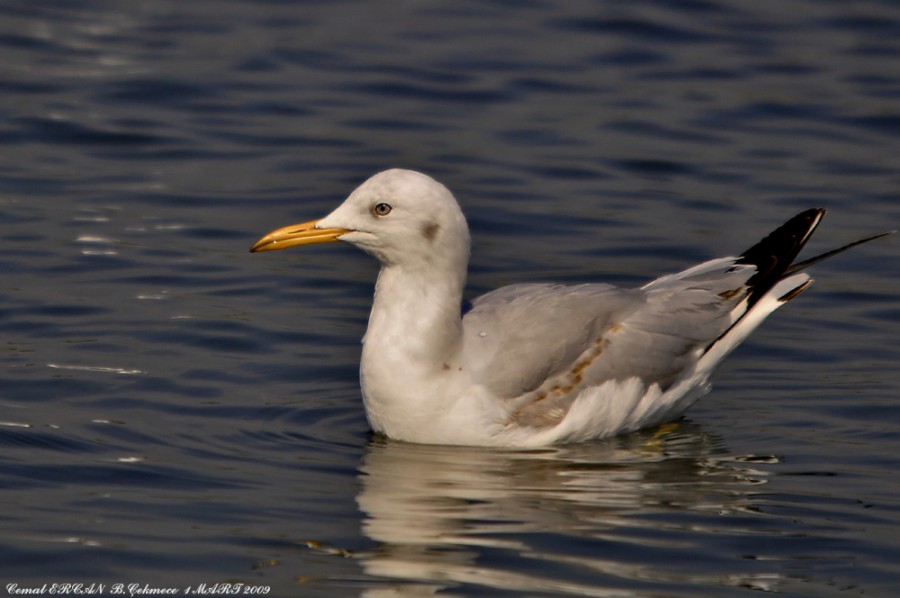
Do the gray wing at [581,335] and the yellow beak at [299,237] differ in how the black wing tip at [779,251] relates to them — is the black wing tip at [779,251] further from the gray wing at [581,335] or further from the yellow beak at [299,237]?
the yellow beak at [299,237]

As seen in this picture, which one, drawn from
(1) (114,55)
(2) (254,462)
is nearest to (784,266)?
(2) (254,462)

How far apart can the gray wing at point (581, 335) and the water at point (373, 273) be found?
37 cm

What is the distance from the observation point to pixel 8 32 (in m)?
17.2

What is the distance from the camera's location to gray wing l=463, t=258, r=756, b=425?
28.8ft

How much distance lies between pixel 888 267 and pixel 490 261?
290 cm

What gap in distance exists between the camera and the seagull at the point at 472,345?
8.65m

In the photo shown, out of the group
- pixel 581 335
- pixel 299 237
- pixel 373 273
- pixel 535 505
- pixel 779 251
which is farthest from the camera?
pixel 373 273

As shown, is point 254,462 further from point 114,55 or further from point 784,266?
point 114,55

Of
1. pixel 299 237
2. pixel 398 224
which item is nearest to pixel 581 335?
pixel 398 224

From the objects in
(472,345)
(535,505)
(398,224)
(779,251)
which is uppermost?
(398,224)

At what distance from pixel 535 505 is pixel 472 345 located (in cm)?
124

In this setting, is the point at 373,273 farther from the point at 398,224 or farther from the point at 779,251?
the point at 398,224

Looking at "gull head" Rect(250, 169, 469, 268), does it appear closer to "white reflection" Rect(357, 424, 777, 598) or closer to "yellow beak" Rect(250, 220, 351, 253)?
"yellow beak" Rect(250, 220, 351, 253)

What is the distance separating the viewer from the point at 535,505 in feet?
25.8
